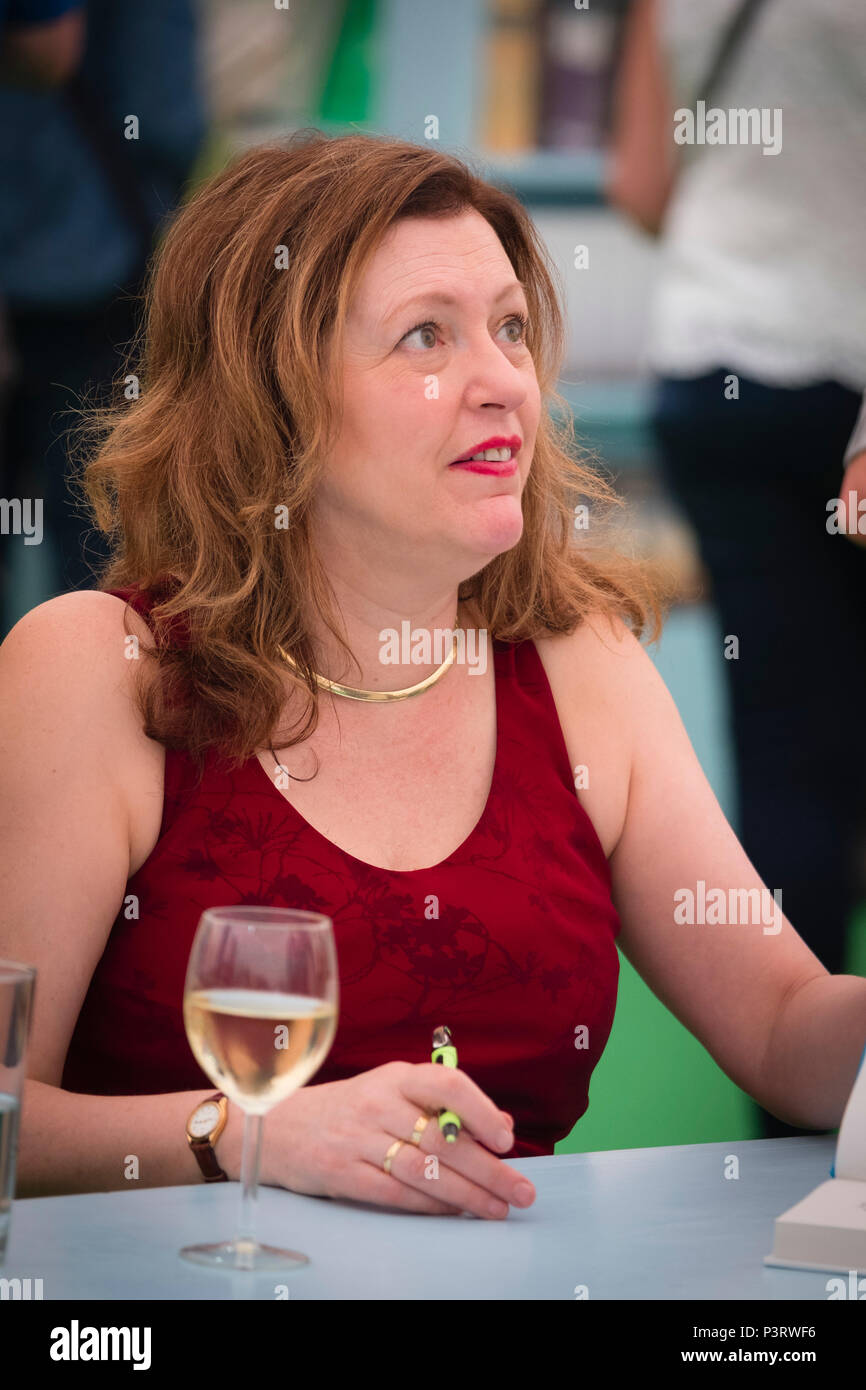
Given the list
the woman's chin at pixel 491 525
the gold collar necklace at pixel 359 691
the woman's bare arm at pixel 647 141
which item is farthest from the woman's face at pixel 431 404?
the woman's bare arm at pixel 647 141

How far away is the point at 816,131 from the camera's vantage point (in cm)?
232

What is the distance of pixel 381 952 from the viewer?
132 cm

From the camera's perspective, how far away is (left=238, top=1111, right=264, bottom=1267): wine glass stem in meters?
0.80

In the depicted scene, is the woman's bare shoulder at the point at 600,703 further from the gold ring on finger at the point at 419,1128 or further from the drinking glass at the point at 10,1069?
the drinking glass at the point at 10,1069

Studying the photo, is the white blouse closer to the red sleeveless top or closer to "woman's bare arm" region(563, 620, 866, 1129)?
"woman's bare arm" region(563, 620, 866, 1129)

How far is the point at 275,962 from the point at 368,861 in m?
0.58

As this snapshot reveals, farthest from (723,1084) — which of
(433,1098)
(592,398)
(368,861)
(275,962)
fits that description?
(275,962)

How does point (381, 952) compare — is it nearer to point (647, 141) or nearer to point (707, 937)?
point (707, 937)

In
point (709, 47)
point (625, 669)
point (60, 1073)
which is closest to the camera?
point (60, 1073)

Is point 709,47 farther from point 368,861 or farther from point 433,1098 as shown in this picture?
point 433,1098

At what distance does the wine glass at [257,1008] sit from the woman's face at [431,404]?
0.65 metres

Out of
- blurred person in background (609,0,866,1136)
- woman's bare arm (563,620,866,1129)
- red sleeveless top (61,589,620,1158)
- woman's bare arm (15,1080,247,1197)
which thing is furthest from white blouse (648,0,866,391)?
woman's bare arm (15,1080,247,1197)

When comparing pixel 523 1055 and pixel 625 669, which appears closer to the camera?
pixel 523 1055

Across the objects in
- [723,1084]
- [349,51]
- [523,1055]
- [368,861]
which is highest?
[349,51]
